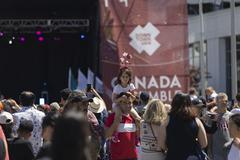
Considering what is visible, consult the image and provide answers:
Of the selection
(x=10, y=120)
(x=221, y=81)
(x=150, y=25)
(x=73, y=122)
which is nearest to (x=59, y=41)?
(x=150, y=25)

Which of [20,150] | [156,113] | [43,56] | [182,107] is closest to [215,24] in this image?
[43,56]

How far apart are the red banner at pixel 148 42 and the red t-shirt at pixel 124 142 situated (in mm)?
12768

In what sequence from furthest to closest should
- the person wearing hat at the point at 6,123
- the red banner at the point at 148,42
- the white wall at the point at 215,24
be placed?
the white wall at the point at 215,24 → the red banner at the point at 148,42 → the person wearing hat at the point at 6,123

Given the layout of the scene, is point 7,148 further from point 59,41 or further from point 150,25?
point 59,41

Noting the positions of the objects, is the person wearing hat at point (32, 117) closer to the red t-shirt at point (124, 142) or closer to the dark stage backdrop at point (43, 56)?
the red t-shirt at point (124, 142)

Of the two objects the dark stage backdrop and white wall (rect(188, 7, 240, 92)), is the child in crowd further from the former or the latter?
white wall (rect(188, 7, 240, 92))

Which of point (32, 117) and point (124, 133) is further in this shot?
point (32, 117)

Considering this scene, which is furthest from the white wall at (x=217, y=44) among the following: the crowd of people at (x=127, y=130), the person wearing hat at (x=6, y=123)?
the person wearing hat at (x=6, y=123)

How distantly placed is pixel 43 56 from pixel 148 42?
30.8 feet

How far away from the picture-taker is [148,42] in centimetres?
2131

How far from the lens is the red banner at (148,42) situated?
2123cm

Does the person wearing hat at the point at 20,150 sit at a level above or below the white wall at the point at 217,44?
below

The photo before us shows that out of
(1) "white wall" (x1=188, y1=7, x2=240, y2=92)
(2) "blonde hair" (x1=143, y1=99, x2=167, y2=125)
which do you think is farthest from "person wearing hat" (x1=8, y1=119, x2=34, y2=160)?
(1) "white wall" (x1=188, y1=7, x2=240, y2=92)

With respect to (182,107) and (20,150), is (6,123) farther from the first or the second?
(182,107)
